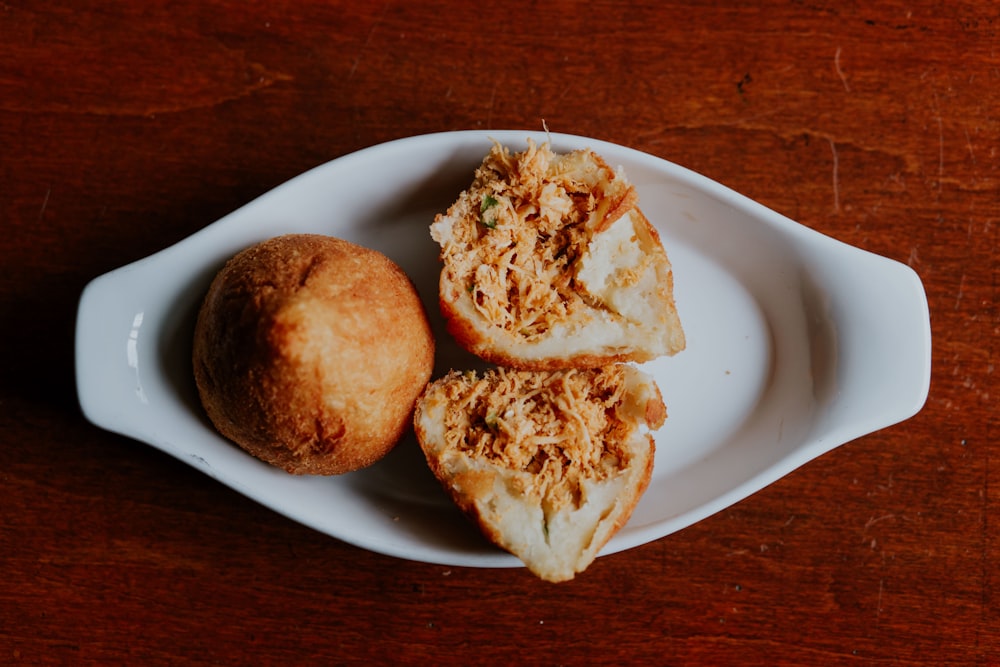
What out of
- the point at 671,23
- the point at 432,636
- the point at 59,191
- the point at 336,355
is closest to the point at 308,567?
the point at 432,636

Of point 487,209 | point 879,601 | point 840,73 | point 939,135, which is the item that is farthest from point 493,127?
point 879,601

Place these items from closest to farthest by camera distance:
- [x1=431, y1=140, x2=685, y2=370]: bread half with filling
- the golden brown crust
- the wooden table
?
the golden brown crust
[x1=431, y1=140, x2=685, y2=370]: bread half with filling
the wooden table

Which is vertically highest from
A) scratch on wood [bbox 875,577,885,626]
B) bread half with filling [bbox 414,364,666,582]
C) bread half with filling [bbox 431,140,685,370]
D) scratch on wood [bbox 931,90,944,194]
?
scratch on wood [bbox 931,90,944,194]

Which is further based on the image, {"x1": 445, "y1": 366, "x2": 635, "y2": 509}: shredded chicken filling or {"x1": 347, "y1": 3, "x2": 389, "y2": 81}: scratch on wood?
{"x1": 347, "y1": 3, "x2": 389, "y2": 81}: scratch on wood

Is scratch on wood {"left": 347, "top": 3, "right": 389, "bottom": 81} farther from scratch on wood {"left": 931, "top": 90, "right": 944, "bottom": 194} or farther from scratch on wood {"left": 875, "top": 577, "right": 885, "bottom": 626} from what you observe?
scratch on wood {"left": 875, "top": 577, "right": 885, "bottom": 626}

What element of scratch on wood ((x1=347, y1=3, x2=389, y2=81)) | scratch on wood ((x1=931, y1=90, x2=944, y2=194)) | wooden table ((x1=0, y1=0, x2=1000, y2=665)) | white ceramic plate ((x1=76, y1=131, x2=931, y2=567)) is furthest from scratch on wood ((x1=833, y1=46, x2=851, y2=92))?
scratch on wood ((x1=347, y1=3, x2=389, y2=81))

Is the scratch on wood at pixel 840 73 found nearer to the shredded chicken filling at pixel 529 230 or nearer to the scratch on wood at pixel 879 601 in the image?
the shredded chicken filling at pixel 529 230

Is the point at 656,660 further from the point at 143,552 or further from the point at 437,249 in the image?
the point at 143,552

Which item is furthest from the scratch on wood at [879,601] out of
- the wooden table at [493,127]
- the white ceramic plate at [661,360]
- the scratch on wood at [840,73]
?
the scratch on wood at [840,73]

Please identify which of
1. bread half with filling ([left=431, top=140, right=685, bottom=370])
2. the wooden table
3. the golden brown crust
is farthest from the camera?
the wooden table
